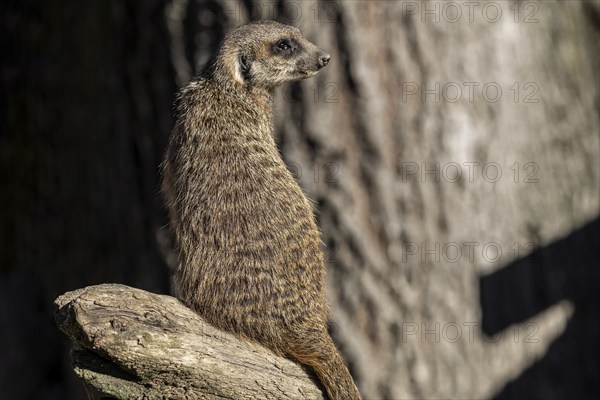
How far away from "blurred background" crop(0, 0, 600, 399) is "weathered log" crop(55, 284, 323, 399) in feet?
4.39

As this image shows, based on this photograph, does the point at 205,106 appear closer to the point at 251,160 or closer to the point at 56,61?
the point at 251,160

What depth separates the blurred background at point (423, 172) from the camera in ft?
11.5

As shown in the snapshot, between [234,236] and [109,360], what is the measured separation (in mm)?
441

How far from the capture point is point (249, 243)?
223 centimetres

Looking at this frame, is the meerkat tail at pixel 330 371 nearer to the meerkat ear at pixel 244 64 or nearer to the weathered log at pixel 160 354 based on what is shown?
the weathered log at pixel 160 354

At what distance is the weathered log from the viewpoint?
2.05 metres

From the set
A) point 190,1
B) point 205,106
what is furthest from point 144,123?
point 205,106

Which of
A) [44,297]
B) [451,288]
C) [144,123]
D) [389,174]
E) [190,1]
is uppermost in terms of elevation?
[190,1]

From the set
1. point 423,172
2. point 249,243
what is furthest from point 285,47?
point 423,172

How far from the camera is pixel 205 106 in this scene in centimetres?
241

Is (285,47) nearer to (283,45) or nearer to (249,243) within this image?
(283,45)

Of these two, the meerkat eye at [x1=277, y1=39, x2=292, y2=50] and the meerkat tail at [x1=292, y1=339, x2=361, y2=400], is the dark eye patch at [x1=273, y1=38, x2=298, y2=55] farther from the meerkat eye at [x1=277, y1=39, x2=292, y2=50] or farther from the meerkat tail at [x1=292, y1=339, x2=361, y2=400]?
the meerkat tail at [x1=292, y1=339, x2=361, y2=400]

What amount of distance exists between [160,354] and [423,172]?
1793mm

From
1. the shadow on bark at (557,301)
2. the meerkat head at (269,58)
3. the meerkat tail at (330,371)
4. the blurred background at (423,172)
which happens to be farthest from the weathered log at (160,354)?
the shadow on bark at (557,301)
